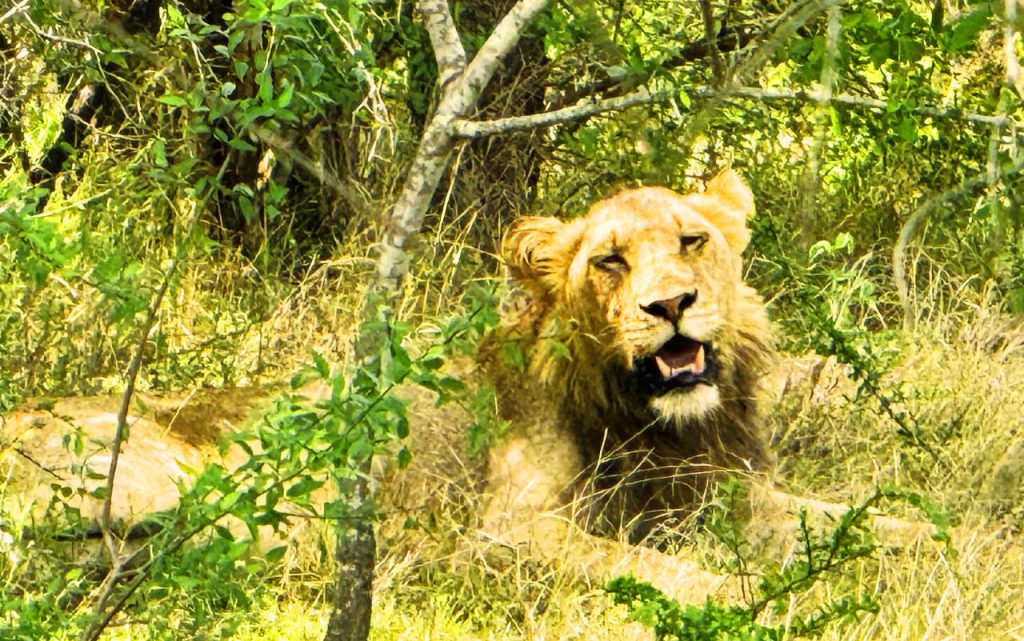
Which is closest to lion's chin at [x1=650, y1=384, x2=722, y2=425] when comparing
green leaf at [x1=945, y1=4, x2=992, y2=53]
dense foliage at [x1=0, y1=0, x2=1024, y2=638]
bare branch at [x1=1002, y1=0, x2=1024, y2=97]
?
dense foliage at [x1=0, y1=0, x2=1024, y2=638]

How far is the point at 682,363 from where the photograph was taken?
16.0ft

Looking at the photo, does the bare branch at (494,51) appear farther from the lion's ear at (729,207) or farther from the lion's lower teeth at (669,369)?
the lion's ear at (729,207)

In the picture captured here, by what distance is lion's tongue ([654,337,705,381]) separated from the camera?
485cm

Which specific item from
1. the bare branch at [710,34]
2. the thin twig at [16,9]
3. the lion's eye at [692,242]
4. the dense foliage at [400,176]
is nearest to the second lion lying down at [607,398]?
the lion's eye at [692,242]

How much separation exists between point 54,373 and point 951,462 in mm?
2802

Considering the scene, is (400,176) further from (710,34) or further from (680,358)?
(710,34)

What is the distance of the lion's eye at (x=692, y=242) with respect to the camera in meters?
5.01

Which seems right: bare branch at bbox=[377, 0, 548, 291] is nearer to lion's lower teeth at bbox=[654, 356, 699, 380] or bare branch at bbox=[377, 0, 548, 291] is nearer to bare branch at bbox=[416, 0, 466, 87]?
bare branch at bbox=[416, 0, 466, 87]

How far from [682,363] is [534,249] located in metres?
0.63

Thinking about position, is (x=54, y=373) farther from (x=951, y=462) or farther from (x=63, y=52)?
(x=951, y=462)

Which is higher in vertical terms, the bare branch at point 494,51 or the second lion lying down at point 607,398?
the bare branch at point 494,51

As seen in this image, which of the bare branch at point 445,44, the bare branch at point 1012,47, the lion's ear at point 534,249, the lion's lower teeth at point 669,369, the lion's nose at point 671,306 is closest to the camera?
the bare branch at point 1012,47

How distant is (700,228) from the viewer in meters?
5.04

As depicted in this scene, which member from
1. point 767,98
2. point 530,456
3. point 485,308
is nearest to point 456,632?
point 530,456
